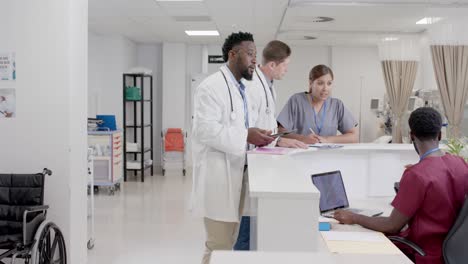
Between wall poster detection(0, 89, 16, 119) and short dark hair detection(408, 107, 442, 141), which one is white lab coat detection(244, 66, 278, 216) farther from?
wall poster detection(0, 89, 16, 119)

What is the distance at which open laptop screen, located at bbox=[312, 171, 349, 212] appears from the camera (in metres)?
2.65

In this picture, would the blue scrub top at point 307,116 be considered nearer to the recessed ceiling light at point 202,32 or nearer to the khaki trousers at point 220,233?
the khaki trousers at point 220,233

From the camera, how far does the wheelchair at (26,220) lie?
3.16 meters

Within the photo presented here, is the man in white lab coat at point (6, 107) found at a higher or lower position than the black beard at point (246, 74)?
lower

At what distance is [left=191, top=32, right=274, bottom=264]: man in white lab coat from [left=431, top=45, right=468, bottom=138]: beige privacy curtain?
2826mm

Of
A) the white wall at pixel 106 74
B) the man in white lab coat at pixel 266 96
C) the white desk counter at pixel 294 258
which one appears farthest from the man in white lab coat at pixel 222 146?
the white wall at pixel 106 74

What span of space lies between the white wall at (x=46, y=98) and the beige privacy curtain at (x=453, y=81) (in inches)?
133

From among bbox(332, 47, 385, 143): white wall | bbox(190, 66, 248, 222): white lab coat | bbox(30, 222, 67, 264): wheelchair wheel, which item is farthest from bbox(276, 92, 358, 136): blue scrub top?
bbox(332, 47, 385, 143): white wall

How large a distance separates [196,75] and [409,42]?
15.0 feet

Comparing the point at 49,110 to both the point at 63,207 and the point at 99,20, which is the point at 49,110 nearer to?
the point at 63,207

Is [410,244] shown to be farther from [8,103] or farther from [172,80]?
[172,80]

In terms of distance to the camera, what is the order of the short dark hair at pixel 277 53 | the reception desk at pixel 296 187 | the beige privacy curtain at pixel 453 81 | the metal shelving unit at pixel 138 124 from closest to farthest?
the reception desk at pixel 296 187 → the short dark hair at pixel 277 53 → the beige privacy curtain at pixel 453 81 → the metal shelving unit at pixel 138 124

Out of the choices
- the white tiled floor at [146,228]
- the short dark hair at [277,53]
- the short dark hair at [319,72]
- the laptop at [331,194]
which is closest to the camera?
the laptop at [331,194]

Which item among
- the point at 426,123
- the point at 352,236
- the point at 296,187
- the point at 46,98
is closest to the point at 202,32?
the point at 46,98
